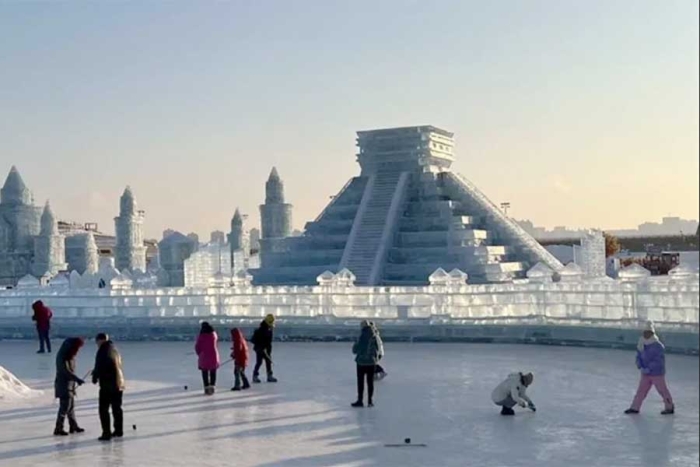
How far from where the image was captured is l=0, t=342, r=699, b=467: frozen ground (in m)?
9.25

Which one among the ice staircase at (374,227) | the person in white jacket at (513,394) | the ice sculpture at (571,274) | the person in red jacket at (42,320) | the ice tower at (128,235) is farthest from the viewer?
the ice tower at (128,235)

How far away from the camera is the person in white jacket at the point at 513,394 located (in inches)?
456

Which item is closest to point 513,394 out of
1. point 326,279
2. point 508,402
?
point 508,402

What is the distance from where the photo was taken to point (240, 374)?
46.5 ft

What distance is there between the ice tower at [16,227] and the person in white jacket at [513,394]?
171 feet

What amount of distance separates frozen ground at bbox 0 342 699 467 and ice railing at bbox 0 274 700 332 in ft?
6.09

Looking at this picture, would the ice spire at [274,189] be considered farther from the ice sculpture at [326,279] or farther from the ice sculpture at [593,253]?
the ice sculpture at [326,279]

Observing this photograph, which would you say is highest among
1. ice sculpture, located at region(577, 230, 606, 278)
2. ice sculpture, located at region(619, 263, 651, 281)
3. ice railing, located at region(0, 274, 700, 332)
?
ice sculpture, located at region(577, 230, 606, 278)

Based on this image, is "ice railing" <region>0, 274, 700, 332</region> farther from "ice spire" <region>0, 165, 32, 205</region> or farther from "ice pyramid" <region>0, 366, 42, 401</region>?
"ice spire" <region>0, 165, 32, 205</region>

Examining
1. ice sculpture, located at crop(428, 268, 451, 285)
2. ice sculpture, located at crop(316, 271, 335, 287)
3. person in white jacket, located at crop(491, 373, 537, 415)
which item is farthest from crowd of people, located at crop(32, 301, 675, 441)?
ice sculpture, located at crop(428, 268, 451, 285)

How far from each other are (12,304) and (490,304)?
13.3 m

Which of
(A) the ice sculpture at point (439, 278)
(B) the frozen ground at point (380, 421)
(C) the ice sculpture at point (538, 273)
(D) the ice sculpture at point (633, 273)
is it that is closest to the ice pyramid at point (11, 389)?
(B) the frozen ground at point (380, 421)

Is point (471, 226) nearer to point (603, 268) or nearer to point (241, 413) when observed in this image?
point (603, 268)

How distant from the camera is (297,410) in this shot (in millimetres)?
12281
